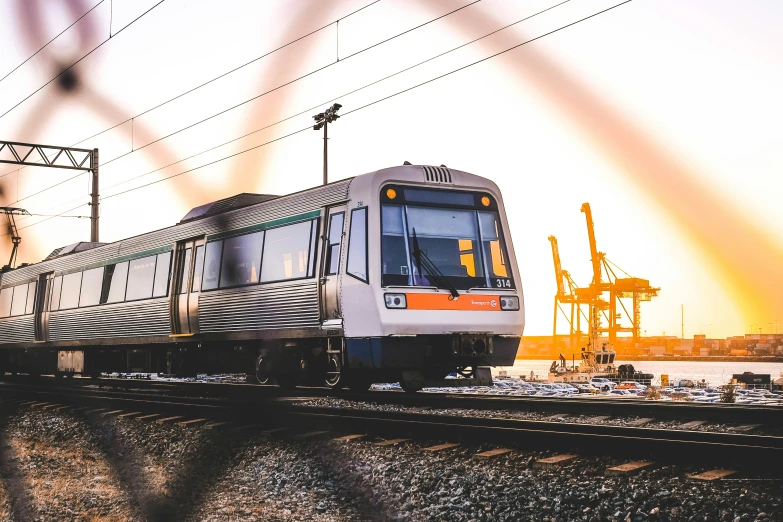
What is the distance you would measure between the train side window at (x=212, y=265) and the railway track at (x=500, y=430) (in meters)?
2.28

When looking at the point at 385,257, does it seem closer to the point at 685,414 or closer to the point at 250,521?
the point at 685,414

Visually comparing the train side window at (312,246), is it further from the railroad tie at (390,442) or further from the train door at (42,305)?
the train door at (42,305)

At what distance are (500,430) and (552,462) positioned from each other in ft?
4.82

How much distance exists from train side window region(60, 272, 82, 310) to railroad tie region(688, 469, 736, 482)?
18.4 m

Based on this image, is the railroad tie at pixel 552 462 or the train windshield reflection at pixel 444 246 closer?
the railroad tie at pixel 552 462

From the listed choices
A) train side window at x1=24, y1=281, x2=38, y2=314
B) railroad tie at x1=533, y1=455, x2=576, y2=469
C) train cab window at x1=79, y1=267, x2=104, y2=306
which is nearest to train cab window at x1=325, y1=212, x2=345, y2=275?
railroad tie at x1=533, y1=455, x2=576, y2=469

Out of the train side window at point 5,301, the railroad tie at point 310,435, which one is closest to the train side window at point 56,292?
the train side window at point 5,301

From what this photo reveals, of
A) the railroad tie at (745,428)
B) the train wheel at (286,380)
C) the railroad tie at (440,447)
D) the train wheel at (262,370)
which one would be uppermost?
the train wheel at (262,370)

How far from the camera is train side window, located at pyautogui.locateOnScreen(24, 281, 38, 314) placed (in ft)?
79.7

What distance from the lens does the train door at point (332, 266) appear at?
12.3 metres

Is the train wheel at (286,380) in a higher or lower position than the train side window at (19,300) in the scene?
lower

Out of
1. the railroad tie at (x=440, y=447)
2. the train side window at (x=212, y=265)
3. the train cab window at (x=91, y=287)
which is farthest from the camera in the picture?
the train cab window at (x=91, y=287)

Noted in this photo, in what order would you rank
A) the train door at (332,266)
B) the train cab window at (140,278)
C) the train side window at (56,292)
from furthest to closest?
the train side window at (56,292), the train cab window at (140,278), the train door at (332,266)

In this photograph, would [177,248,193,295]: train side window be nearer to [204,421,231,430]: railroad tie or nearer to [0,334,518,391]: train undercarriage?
[0,334,518,391]: train undercarriage
